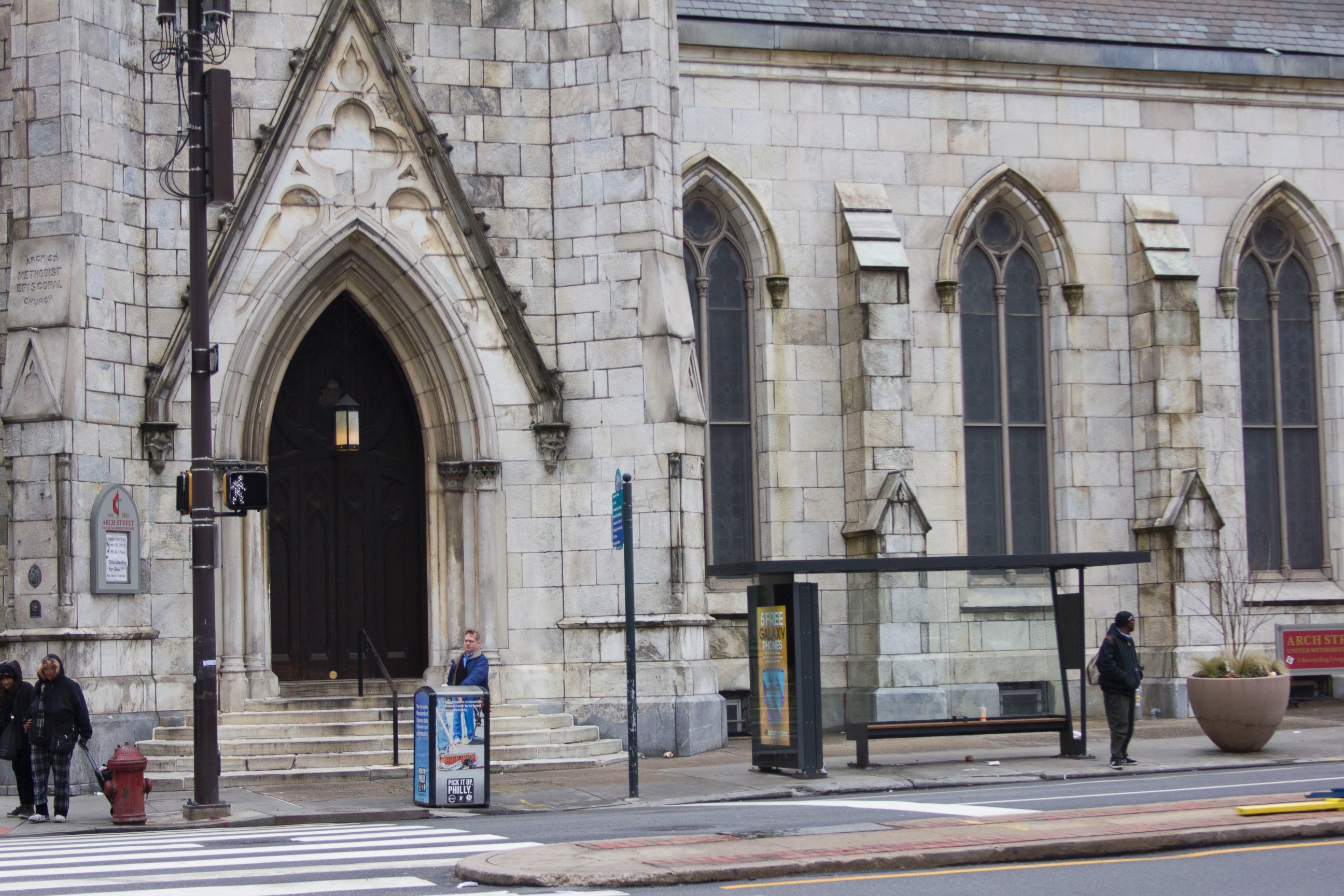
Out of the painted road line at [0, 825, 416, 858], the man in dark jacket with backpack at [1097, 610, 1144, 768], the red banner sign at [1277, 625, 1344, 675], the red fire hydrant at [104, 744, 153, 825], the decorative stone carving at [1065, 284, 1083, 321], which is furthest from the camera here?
the red banner sign at [1277, 625, 1344, 675]

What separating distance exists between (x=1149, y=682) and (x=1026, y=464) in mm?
3432

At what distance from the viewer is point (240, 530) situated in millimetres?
19125

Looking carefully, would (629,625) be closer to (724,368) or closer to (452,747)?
(452,747)

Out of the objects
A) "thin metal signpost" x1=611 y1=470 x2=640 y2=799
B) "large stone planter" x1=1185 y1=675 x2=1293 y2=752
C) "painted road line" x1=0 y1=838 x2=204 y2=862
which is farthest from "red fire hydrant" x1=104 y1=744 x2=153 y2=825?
"large stone planter" x1=1185 y1=675 x2=1293 y2=752

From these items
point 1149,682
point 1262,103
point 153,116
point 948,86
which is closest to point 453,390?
point 153,116

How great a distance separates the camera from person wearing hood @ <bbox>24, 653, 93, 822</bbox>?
1532 centimetres

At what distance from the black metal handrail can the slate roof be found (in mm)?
9158

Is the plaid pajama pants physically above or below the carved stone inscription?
below

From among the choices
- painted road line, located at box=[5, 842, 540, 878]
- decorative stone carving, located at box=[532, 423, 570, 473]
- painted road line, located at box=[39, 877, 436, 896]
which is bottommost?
painted road line, located at box=[5, 842, 540, 878]

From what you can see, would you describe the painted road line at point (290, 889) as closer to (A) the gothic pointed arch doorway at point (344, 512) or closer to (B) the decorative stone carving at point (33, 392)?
(B) the decorative stone carving at point (33, 392)

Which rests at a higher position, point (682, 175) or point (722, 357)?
point (682, 175)

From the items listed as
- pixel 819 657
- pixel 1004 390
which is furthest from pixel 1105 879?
pixel 1004 390

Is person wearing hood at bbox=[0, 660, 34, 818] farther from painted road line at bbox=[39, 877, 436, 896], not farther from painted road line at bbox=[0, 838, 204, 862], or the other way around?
painted road line at bbox=[39, 877, 436, 896]

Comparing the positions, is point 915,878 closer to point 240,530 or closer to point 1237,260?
point 240,530
